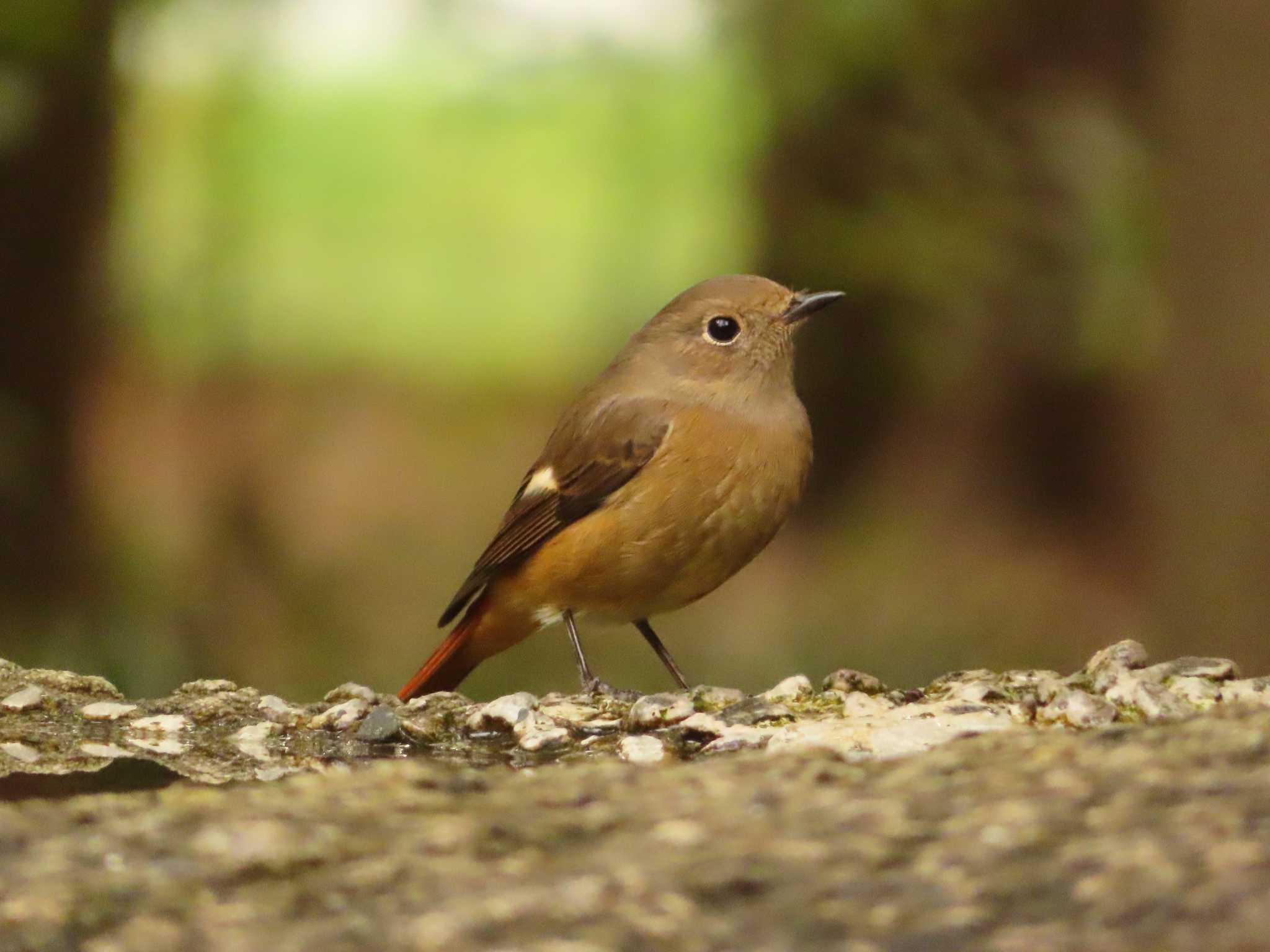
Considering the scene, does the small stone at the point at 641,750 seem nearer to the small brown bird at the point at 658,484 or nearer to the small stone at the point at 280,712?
the small stone at the point at 280,712

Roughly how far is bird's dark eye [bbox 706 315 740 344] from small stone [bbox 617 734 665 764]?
1885 millimetres

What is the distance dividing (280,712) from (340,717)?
0.17 m

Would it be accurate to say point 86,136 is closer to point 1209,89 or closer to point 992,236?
point 992,236

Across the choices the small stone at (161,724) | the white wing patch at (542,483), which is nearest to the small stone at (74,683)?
the small stone at (161,724)

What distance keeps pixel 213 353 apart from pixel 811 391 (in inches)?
135

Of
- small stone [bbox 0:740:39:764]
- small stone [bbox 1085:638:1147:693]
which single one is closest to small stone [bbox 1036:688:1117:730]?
small stone [bbox 1085:638:1147:693]

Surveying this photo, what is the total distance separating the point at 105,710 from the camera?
3643 mm

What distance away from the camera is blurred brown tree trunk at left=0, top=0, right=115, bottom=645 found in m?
8.16

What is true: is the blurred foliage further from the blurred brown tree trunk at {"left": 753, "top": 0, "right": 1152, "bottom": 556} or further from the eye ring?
the eye ring

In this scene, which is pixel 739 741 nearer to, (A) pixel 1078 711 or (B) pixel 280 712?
(A) pixel 1078 711

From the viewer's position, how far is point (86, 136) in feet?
28.4

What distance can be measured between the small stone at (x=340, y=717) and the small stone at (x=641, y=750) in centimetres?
58

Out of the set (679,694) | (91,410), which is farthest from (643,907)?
A: (91,410)

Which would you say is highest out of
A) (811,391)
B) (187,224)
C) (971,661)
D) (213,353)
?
(187,224)
